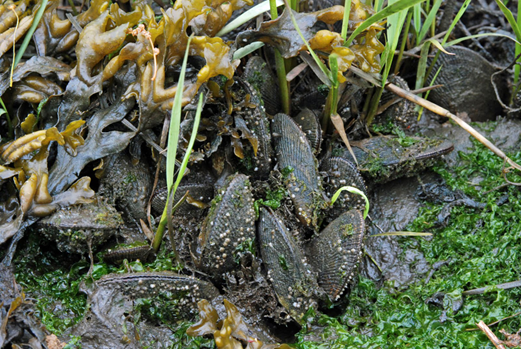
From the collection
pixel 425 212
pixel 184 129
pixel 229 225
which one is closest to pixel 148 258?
pixel 229 225

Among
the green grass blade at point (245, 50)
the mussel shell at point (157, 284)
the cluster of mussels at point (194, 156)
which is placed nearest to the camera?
the mussel shell at point (157, 284)

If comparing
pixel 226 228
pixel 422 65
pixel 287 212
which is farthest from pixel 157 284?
pixel 422 65

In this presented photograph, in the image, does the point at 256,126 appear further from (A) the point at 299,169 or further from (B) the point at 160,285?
(B) the point at 160,285

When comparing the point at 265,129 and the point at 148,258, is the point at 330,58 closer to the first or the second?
the point at 265,129

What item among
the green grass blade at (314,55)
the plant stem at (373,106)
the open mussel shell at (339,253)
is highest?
the green grass blade at (314,55)

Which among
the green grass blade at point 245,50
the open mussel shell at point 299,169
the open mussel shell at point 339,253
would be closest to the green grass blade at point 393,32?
the open mussel shell at point 299,169

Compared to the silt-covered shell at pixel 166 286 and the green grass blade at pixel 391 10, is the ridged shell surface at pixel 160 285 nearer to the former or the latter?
the silt-covered shell at pixel 166 286
